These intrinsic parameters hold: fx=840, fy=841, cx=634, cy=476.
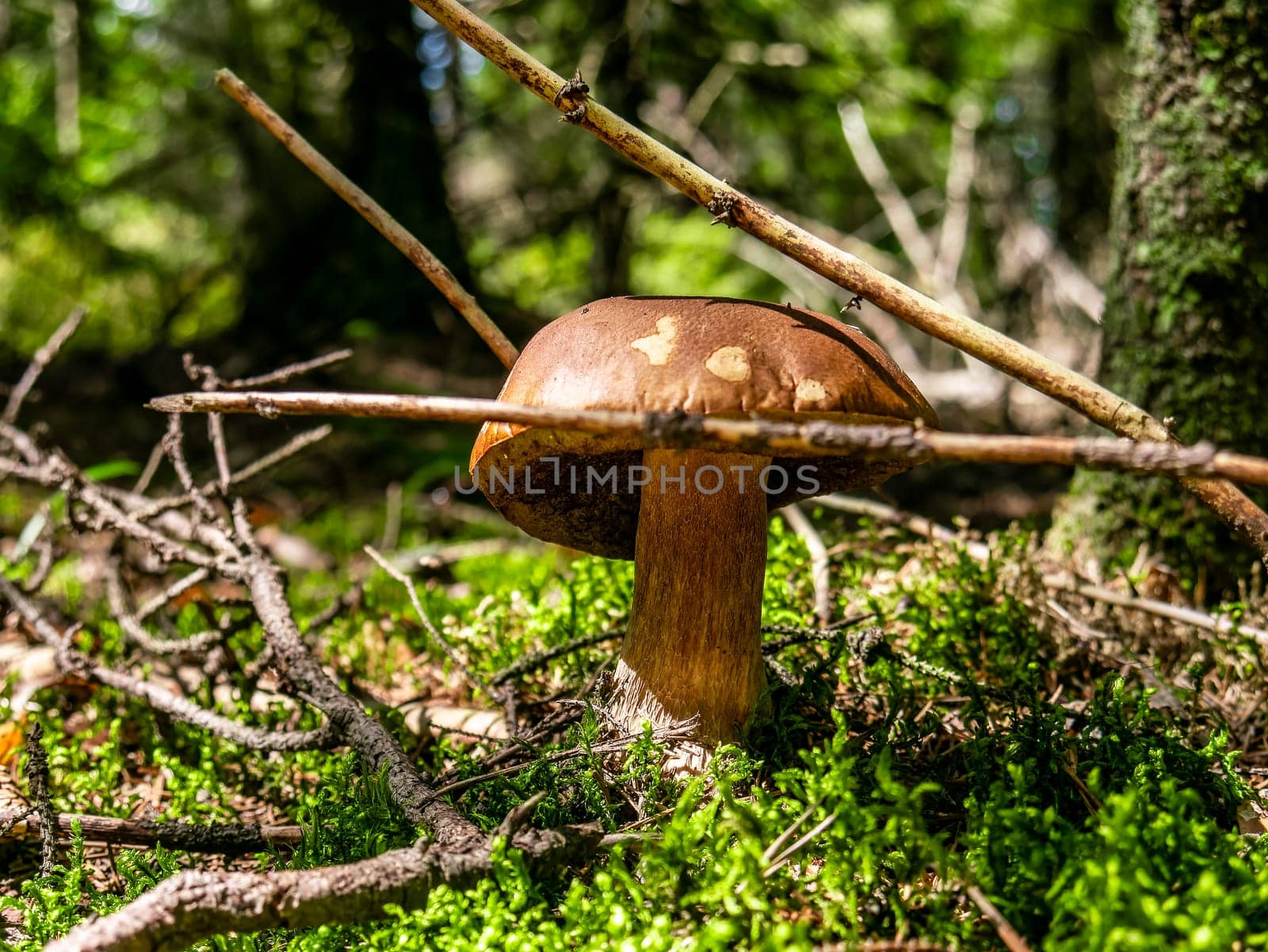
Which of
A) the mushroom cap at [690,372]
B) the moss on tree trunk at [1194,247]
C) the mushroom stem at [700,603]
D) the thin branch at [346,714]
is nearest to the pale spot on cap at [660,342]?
the mushroom cap at [690,372]

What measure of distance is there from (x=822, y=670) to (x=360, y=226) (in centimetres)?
452

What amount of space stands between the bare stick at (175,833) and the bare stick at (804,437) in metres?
0.82

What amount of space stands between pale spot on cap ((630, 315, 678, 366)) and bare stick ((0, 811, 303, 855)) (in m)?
1.05

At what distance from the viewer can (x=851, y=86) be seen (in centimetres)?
548

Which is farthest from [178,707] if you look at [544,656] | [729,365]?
[729,365]

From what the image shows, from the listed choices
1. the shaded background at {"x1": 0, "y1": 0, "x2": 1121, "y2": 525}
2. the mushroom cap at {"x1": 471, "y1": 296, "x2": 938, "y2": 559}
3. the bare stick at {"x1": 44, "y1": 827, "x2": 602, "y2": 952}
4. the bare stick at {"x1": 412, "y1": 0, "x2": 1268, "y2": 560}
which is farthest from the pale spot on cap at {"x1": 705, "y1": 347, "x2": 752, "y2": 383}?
the shaded background at {"x1": 0, "y1": 0, "x2": 1121, "y2": 525}

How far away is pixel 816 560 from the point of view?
2570 mm

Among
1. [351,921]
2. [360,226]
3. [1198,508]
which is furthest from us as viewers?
[360,226]

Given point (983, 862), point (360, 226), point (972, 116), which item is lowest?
point (983, 862)

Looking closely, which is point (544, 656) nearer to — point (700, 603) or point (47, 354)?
point (700, 603)

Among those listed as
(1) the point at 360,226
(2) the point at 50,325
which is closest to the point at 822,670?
(1) the point at 360,226

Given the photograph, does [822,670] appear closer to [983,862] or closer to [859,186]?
[983,862]

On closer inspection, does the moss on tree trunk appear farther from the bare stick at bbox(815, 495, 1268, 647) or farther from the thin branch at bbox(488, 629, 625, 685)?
the thin branch at bbox(488, 629, 625, 685)

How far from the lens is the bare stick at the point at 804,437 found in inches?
36.2
